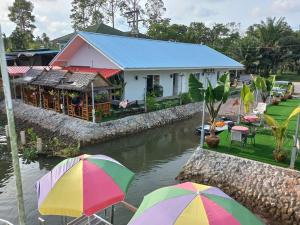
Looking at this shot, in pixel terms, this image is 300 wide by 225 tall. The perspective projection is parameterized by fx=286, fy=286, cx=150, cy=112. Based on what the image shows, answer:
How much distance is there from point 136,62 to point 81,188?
16.5 m

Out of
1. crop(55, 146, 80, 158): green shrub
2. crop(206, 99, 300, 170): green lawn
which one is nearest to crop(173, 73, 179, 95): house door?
crop(206, 99, 300, 170): green lawn

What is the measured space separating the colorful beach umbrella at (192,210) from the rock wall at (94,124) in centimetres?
1198

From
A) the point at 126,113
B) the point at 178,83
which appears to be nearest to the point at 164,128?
the point at 126,113

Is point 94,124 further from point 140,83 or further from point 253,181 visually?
point 253,181

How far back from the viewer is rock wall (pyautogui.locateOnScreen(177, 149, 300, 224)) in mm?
9172

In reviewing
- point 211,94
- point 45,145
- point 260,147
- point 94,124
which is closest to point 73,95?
point 94,124

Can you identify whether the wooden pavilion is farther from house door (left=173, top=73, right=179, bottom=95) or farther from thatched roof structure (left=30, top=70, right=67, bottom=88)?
house door (left=173, top=73, right=179, bottom=95)

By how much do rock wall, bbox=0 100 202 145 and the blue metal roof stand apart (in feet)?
12.2

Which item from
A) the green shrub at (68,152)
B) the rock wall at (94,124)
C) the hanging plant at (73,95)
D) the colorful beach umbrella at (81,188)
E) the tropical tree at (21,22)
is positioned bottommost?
the green shrub at (68,152)

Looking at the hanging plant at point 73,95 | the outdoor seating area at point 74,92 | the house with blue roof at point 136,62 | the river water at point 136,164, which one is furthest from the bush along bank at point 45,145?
the house with blue roof at point 136,62

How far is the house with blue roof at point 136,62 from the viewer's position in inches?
837

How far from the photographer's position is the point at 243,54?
4503cm

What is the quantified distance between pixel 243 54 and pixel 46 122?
35.2 meters

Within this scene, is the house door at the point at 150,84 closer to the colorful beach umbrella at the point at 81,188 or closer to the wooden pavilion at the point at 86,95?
the wooden pavilion at the point at 86,95
